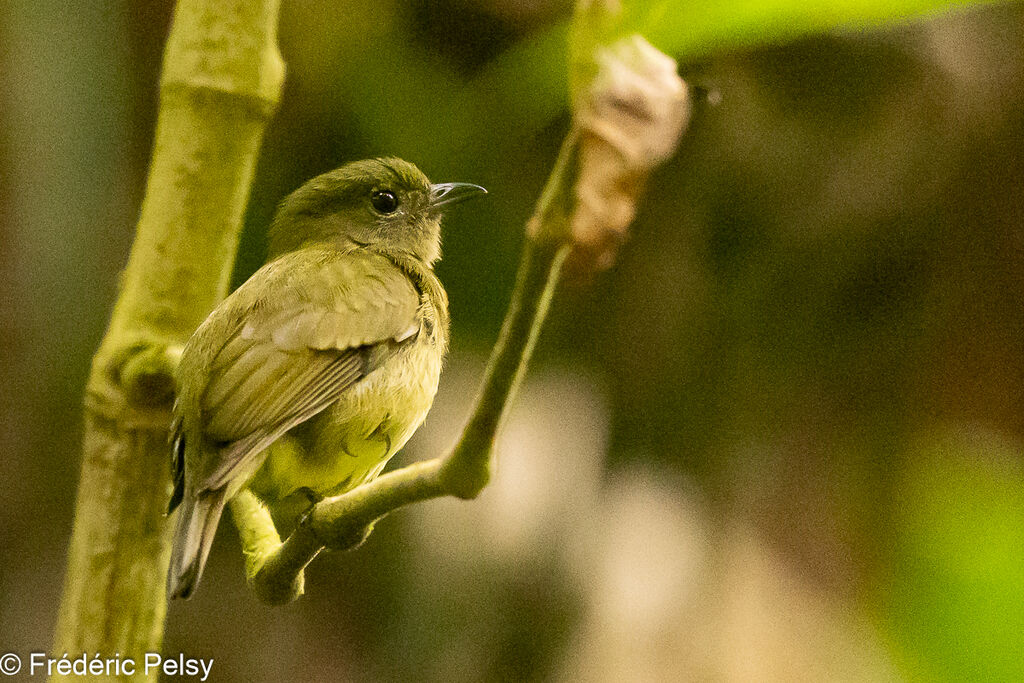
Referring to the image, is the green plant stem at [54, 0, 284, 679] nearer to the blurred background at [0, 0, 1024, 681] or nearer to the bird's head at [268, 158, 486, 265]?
the bird's head at [268, 158, 486, 265]

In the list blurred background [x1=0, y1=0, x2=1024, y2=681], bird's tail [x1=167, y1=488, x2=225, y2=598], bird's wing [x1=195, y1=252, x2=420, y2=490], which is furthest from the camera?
blurred background [x1=0, y1=0, x2=1024, y2=681]

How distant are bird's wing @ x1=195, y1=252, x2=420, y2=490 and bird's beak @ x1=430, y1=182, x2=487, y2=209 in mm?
96

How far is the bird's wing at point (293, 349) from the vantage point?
3.16 ft

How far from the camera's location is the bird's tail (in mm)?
791

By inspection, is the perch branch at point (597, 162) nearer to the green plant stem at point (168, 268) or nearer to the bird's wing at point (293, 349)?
the bird's wing at point (293, 349)

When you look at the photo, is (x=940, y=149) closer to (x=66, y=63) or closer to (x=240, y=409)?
(x=66, y=63)

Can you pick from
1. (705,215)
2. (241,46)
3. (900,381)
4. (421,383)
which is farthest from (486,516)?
(241,46)

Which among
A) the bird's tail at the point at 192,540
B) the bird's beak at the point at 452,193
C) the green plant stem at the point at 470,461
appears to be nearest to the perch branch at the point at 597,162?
the green plant stem at the point at 470,461

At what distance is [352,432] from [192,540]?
24cm

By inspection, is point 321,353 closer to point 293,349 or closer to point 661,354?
point 293,349

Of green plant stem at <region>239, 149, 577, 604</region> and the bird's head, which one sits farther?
the bird's head

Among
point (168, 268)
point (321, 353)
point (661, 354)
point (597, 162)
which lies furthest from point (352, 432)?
point (661, 354)

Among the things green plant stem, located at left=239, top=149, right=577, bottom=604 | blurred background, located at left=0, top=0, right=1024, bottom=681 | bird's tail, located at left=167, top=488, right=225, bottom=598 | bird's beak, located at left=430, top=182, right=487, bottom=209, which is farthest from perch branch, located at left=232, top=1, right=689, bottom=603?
blurred background, located at left=0, top=0, right=1024, bottom=681

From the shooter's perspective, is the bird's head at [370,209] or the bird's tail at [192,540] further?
the bird's head at [370,209]
